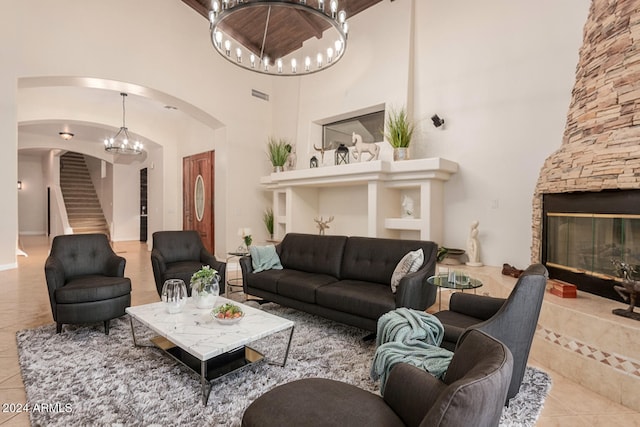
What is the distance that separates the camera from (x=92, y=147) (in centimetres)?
1001

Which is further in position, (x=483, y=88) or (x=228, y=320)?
(x=483, y=88)

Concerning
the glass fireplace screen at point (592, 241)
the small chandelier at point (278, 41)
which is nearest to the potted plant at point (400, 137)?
the small chandelier at point (278, 41)

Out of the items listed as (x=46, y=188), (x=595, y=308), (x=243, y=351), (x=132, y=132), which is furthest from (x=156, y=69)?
(x=46, y=188)

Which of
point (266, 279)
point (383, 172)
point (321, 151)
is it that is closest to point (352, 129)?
point (321, 151)

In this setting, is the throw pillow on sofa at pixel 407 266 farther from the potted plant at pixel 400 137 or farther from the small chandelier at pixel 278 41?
the small chandelier at pixel 278 41

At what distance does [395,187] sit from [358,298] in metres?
2.58

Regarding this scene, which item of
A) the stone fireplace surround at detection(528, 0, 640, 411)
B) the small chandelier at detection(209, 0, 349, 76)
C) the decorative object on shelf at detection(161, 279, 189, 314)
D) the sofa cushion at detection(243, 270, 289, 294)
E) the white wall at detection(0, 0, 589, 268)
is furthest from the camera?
the small chandelier at detection(209, 0, 349, 76)

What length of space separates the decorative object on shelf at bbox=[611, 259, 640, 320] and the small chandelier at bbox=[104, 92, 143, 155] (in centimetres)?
871

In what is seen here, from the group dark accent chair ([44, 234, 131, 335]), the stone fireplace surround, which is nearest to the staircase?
dark accent chair ([44, 234, 131, 335])

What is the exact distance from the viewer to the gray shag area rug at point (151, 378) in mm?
1888

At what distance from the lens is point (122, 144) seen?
305 inches

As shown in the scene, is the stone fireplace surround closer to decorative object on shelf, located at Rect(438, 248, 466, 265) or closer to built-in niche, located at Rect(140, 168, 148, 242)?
decorative object on shelf, located at Rect(438, 248, 466, 265)

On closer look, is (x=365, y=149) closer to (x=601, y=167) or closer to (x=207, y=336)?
(x=601, y=167)

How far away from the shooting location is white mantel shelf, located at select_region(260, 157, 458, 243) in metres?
4.56
